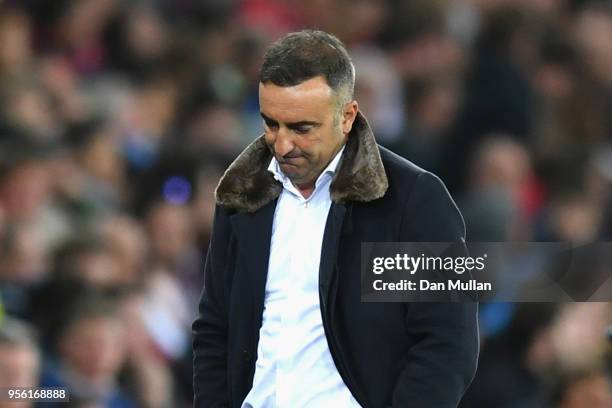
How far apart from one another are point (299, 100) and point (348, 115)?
0.13 metres

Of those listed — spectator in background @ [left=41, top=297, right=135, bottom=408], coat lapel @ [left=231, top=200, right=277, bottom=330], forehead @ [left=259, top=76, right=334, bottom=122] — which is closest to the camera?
forehead @ [left=259, top=76, right=334, bottom=122]

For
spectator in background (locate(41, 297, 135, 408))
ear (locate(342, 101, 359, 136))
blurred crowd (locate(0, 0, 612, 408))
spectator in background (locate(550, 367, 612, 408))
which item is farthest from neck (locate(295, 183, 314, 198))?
spectator in background (locate(41, 297, 135, 408))

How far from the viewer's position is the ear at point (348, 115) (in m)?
2.73

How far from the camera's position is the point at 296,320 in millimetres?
2758

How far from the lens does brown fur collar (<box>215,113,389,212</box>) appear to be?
108 inches

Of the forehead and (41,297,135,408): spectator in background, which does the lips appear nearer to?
the forehead

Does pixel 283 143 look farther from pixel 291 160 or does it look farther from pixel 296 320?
pixel 296 320

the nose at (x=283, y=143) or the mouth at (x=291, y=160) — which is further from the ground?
the nose at (x=283, y=143)

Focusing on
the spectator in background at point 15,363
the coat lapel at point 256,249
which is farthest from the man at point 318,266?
the spectator in background at point 15,363

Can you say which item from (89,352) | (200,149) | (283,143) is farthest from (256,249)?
(200,149)

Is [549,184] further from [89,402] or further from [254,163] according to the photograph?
[254,163]

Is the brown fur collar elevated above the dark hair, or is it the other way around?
the dark hair

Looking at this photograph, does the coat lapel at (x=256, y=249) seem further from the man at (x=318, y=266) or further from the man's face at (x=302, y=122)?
the man's face at (x=302, y=122)

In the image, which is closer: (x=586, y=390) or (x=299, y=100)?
(x=299, y=100)
